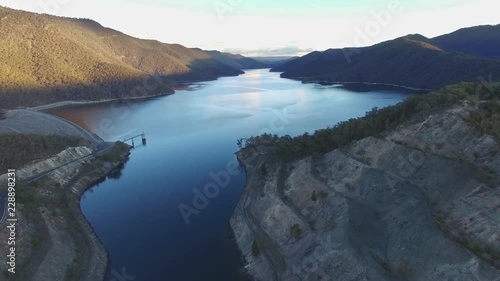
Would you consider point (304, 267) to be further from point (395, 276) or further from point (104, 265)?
point (104, 265)

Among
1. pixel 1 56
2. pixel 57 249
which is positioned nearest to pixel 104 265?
pixel 57 249

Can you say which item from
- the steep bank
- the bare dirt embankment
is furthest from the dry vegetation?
the steep bank

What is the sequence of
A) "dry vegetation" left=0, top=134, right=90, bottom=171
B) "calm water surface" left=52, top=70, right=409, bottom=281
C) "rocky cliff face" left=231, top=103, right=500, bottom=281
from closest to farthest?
"rocky cliff face" left=231, top=103, right=500, bottom=281 < "calm water surface" left=52, top=70, right=409, bottom=281 < "dry vegetation" left=0, top=134, right=90, bottom=171

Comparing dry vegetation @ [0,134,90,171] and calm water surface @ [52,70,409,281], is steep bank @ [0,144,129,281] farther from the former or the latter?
calm water surface @ [52,70,409,281]

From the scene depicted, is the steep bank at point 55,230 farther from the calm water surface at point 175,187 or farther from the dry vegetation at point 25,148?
the calm water surface at point 175,187

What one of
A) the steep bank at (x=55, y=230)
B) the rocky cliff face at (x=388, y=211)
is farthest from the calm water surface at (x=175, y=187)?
the rocky cliff face at (x=388, y=211)

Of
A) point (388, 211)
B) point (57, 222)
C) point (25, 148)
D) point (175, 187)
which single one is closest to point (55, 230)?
point (57, 222)
